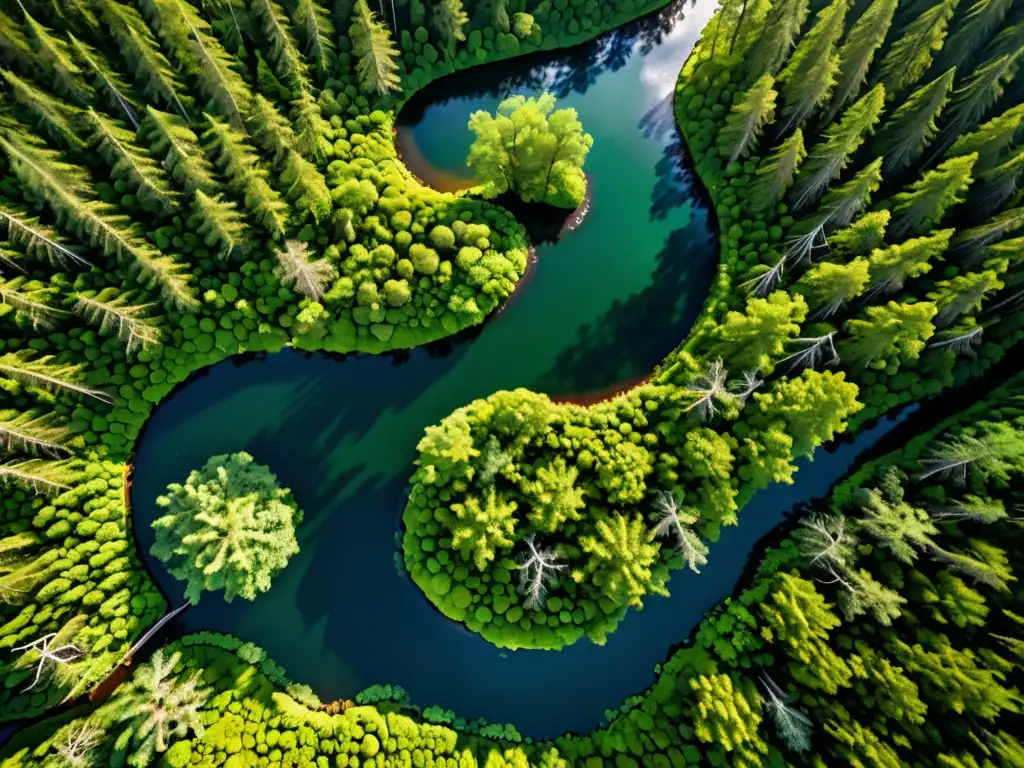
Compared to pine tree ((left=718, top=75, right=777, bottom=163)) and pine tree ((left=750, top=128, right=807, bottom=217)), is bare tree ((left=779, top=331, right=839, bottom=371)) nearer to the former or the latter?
pine tree ((left=750, top=128, right=807, bottom=217))

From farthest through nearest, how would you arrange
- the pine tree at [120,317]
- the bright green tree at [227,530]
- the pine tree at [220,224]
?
the pine tree at [220,224] → the pine tree at [120,317] → the bright green tree at [227,530]

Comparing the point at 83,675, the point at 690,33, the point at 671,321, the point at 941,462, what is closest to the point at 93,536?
the point at 83,675

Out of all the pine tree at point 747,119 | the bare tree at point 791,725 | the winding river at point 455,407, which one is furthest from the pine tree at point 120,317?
the bare tree at point 791,725

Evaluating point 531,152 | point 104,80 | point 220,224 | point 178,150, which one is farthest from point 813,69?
point 104,80

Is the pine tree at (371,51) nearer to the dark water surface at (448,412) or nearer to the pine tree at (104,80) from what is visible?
the dark water surface at (448,412)

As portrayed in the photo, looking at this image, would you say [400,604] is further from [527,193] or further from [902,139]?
[902,139]

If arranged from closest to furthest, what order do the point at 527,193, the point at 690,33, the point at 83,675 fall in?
the point at 83,675 < the point at 527,193 < the point at 690,33

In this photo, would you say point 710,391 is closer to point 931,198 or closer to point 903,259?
point 903,259
